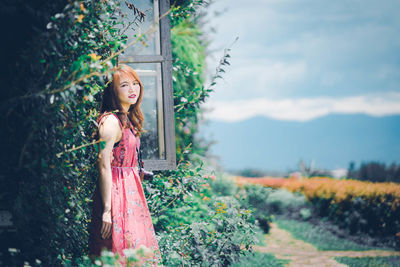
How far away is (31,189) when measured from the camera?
2621 mm

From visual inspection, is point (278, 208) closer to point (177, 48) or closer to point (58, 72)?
→ point (177, 48)

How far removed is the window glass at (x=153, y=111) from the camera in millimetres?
4371

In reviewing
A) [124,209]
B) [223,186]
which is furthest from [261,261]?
[223,186]

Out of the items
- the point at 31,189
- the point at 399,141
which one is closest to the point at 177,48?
the point at 31,189

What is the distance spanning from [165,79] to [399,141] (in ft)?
352

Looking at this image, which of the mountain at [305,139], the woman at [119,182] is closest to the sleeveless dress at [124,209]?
the woman at [119,182]

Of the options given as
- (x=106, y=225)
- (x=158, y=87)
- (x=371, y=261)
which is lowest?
(x=371, y=261)

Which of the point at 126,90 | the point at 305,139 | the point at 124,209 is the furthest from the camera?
the point at 305,139

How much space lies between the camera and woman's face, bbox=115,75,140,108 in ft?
11.1

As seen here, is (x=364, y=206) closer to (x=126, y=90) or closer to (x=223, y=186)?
(x=223, y=186)

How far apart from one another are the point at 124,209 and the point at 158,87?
1.62 m

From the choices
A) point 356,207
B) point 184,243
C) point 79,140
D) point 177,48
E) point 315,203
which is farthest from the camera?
point 315,203

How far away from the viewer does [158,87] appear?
4410mm

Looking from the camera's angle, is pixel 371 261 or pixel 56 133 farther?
pixel 371 261
